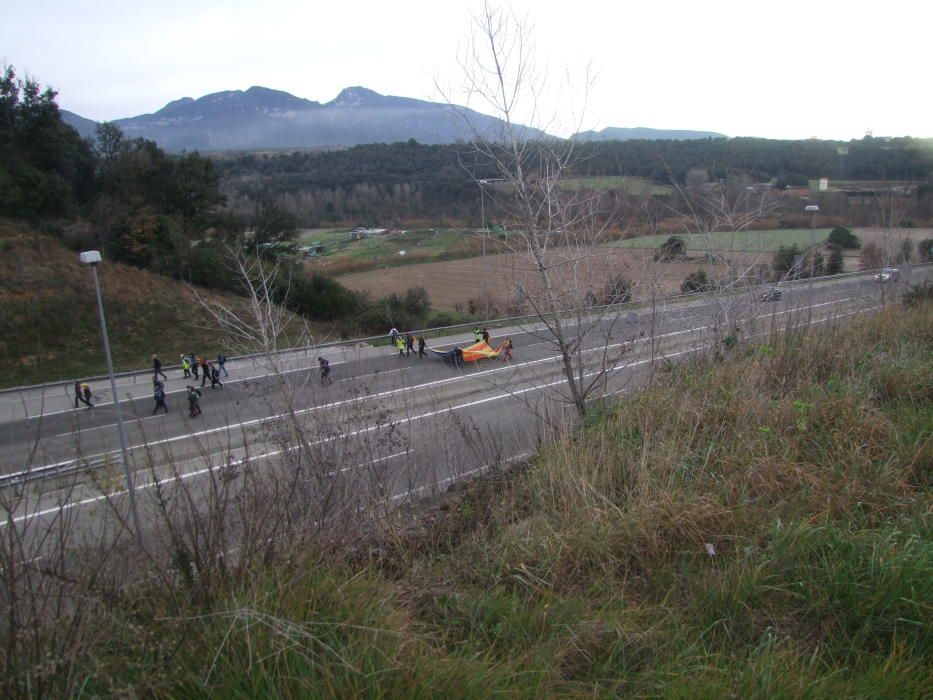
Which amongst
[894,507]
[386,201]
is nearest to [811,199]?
[894,507]

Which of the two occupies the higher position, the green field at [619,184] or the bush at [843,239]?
the green field at [619,184]

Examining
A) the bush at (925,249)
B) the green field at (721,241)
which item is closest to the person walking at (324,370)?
the green field at (721,241)

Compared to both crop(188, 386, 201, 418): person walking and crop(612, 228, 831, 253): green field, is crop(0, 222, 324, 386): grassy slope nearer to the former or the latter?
crop(188, 386, 201, 418): person walking

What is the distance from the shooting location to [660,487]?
11.7 feet

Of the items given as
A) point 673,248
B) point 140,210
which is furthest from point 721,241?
point 140,210

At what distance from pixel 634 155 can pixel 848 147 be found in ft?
67.4

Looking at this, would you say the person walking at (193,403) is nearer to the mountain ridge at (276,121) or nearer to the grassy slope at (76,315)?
the grassy slope at (76,315)

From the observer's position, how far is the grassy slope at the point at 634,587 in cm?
206

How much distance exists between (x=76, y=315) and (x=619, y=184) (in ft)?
82.7

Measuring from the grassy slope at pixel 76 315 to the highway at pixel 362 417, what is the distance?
5.02m

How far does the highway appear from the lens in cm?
374

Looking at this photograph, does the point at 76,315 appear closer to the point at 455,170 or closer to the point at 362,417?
the point at 455,170

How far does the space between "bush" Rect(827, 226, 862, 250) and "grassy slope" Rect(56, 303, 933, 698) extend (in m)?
22.9

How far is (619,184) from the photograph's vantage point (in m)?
10.2
